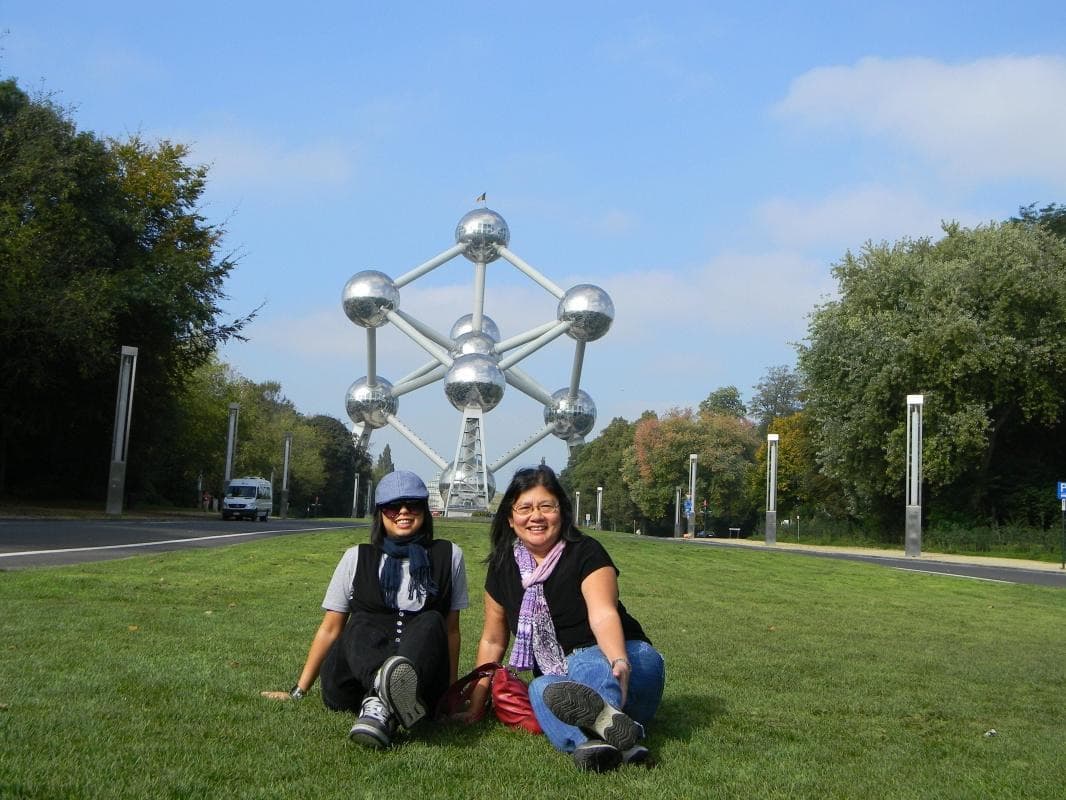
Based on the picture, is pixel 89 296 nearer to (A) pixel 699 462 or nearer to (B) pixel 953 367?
(B) pixel 953 367

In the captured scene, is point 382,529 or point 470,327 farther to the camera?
point 470,327

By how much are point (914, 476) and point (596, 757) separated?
3417cm

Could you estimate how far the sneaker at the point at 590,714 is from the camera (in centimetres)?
453

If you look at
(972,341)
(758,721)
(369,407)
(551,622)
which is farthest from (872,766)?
(369,407)

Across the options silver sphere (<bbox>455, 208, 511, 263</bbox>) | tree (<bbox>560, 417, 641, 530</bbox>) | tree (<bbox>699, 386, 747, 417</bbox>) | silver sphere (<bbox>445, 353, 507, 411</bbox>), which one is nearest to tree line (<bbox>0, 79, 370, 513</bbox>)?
silver sphere (<bbox>445, 353, 507, 411</bbox>)

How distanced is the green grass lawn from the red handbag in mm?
98

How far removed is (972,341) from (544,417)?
2417 centimetres

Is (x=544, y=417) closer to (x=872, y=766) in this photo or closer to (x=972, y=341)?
(x=972, y=341)

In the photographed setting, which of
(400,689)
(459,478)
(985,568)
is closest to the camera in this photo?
(400,689)

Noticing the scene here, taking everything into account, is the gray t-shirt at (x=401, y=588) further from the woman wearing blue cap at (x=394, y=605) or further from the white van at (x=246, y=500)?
the white van at (x=246, y=500)

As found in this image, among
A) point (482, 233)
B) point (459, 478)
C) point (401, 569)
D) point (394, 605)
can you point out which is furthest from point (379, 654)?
point (459, 478)

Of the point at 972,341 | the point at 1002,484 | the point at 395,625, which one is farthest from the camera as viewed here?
the point at 1002,484

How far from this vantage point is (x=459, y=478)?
184 feet

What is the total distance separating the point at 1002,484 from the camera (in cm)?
4431
